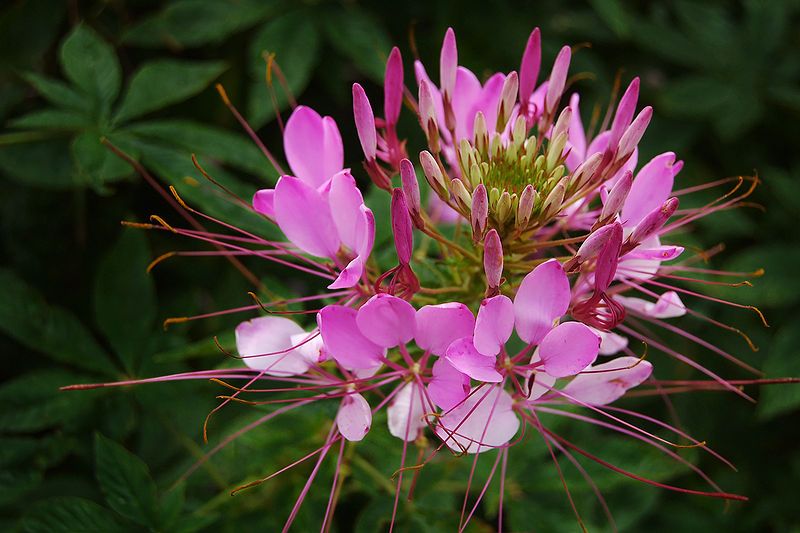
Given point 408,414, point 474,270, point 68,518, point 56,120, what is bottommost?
point 68,518

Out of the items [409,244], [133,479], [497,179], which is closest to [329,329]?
[409,244]

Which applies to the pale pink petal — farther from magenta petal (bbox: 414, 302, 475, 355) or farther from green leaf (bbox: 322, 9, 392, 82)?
green leaf (bbox: 322, 9, 392, 82)

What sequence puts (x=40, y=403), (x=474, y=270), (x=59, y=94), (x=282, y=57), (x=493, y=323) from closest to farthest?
(x=493, y=323) → (x=474, y=270) → (x=40, y=403) → (x=59, y=94) → (x=282, y=57)

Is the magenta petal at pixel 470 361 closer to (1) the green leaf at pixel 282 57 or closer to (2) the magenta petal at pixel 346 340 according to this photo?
(2) the magenta petal at pixel 346 340

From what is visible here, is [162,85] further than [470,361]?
Yes

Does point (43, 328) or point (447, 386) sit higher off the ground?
point (447, 386)

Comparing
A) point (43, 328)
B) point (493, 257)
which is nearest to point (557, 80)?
point (493, 257)

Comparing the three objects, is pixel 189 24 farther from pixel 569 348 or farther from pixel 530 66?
pixel 569 348

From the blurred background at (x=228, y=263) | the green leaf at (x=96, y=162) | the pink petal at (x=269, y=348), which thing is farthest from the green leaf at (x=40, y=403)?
the pink petal at (x=269, y=348)
